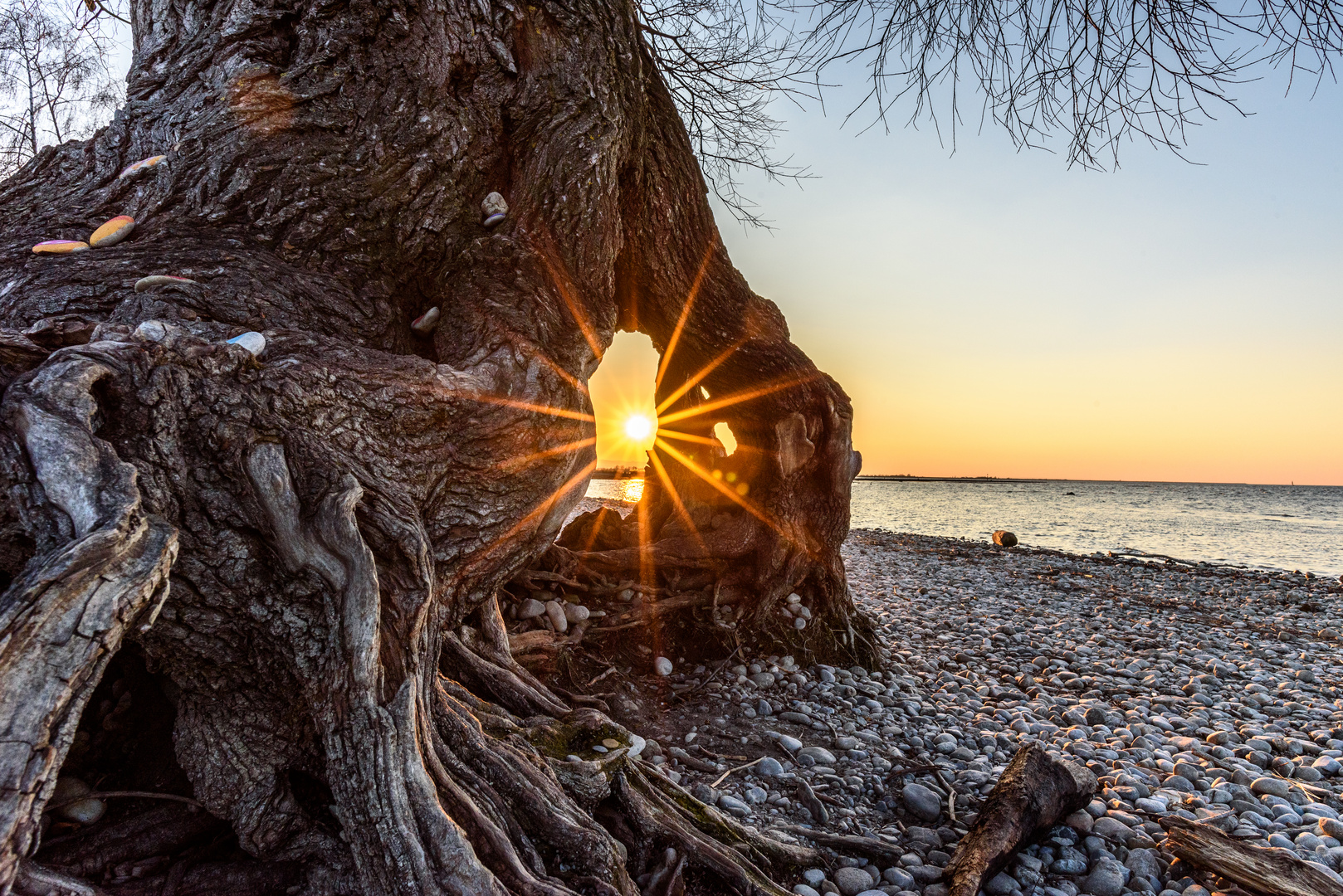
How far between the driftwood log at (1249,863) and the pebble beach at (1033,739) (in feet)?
0.25

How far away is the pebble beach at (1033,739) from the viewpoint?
3.16m

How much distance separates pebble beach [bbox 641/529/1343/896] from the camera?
316 centimetres

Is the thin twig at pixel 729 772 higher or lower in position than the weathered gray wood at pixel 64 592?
lower

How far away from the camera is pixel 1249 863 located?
2.85 meters

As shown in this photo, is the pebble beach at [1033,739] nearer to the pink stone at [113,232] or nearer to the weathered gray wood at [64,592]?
the weathered gray wood at [64,592]

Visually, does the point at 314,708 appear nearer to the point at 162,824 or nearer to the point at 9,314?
the point at 162,824

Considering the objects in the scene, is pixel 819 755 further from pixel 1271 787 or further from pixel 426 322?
pixel 426 322

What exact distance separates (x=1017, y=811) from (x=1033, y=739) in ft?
6.04

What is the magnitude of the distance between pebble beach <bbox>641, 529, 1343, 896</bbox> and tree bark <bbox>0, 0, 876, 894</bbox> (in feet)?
2.93

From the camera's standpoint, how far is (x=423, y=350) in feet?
11.8

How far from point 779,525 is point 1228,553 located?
22257mm

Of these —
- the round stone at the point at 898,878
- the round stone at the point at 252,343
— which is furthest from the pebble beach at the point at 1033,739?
the round stone at the point at 252,343

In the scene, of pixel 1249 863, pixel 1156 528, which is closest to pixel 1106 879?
pixel 1249 863

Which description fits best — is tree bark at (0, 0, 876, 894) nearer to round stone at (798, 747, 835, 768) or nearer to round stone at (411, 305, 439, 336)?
round stone at (411, 305, 439, 336)
